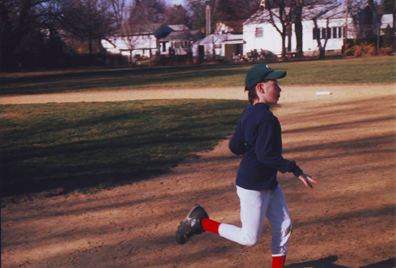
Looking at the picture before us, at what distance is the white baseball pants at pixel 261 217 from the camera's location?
254cm

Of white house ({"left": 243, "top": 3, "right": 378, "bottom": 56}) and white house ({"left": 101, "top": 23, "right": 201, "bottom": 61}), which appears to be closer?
white house ({"left": 243, "top": 3, "right": 378, "bottom": 56})

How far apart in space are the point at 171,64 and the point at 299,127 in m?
34.7

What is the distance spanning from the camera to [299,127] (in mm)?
8336

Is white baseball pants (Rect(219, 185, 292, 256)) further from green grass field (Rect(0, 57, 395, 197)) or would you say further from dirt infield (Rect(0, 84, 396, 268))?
green grass field (Rect(0, 57, 395, 197))

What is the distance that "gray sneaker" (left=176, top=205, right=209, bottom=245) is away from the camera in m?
2.98

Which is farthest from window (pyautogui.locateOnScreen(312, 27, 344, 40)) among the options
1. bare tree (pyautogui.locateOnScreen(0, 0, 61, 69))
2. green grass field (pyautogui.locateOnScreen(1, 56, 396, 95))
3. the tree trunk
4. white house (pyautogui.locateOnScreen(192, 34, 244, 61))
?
bare tree (pyautogui.locateOnScreen(0, 0, 61, 69))

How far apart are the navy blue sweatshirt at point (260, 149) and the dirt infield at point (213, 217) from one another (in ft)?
2.84

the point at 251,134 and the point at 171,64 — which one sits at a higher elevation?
the point at 171,64

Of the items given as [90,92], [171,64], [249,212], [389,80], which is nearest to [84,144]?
[249,212]

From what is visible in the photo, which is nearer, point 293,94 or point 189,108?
point 189,108

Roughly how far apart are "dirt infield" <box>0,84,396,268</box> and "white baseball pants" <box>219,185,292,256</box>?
1.40 ft

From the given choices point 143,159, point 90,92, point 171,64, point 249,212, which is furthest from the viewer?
point 171,64

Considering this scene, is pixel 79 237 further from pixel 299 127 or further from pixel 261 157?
pixel 299 127

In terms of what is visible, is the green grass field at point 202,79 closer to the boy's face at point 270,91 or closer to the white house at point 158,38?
the boy's face at point 270,91
